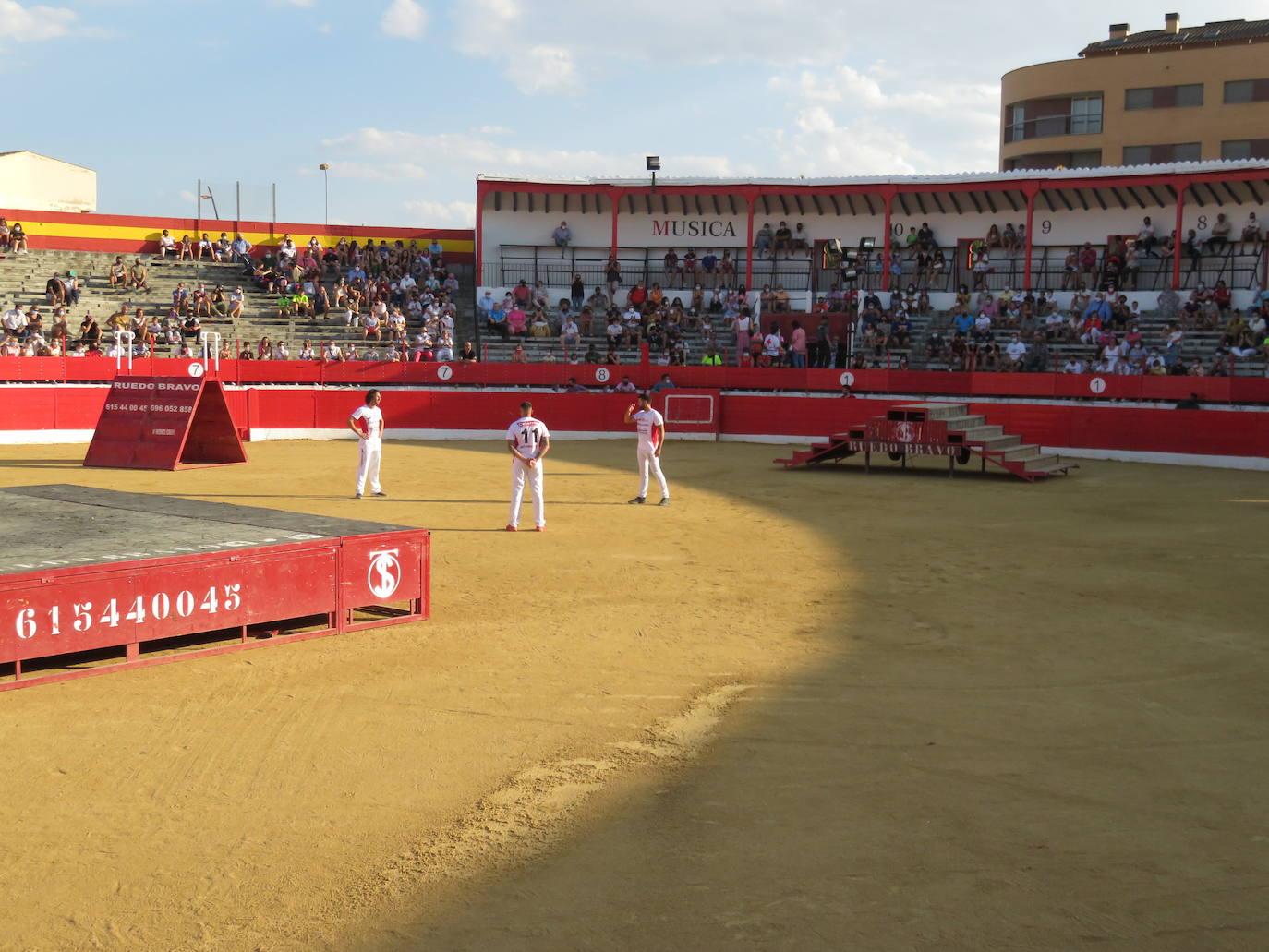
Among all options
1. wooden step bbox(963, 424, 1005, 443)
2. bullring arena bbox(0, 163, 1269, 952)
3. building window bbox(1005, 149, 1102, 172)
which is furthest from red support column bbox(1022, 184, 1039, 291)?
bullring arena bbox(0, 163, 1269, 952)

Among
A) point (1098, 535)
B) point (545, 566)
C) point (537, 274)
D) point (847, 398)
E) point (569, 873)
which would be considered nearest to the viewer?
point (569, 873)

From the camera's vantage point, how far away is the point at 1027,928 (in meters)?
4.78

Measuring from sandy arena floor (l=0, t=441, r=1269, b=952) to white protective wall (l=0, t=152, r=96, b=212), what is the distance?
40887mm

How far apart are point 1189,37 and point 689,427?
3496cm

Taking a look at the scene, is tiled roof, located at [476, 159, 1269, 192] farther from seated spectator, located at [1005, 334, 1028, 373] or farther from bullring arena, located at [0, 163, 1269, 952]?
bullring arena, located at [0, 163, 1269, 952]

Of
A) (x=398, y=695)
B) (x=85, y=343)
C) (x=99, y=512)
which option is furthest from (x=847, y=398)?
(x=398, y=695)

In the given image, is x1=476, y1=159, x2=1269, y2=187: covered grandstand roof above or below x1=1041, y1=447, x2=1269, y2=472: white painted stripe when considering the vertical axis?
above

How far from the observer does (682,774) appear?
6.57 meters

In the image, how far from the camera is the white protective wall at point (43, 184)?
46.1 meters

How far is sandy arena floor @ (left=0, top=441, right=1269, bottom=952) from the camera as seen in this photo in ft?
16.1

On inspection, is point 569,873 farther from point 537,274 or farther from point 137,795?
point 537,274

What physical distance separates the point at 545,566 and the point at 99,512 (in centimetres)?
427

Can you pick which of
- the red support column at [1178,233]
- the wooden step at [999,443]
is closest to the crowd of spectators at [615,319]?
the wooden step at [999,443]

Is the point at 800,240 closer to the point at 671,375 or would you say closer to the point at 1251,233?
the point at 671,375
